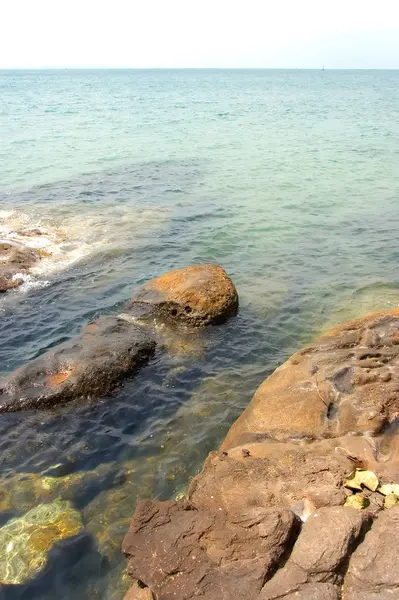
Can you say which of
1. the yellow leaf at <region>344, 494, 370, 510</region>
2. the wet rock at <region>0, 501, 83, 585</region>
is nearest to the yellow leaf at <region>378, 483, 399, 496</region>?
the yellow leaf at <region>344, 494, 370, 510</region>

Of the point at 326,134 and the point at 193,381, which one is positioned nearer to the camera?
the point at 193,381

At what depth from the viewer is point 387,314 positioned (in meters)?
9.80

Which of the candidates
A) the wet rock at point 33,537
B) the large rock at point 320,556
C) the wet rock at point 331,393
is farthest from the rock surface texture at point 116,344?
the large rock at point 320,556

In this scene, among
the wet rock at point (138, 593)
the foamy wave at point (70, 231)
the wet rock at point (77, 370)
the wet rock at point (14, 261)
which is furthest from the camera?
the foamy wave at point (70, 231)

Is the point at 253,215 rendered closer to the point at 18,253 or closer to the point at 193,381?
the point at 18,253

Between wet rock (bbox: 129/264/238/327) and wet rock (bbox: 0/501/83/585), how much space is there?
5208mm

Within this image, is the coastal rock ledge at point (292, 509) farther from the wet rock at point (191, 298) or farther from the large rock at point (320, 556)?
the wet rock at point (191, 298)

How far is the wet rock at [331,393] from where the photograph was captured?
7172 millimetres

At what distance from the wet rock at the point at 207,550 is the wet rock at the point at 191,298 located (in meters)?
5.85

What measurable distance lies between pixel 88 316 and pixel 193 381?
3.83 meters

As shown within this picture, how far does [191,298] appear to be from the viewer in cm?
1137

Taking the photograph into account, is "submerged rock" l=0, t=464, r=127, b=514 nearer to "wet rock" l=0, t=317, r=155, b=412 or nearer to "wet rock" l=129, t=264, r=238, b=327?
"wet rock" l=0, t=317, r=155, b=412

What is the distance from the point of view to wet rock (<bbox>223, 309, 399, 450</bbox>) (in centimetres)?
717

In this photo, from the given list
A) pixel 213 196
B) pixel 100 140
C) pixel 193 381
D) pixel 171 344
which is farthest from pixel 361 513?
pixel 100 140
